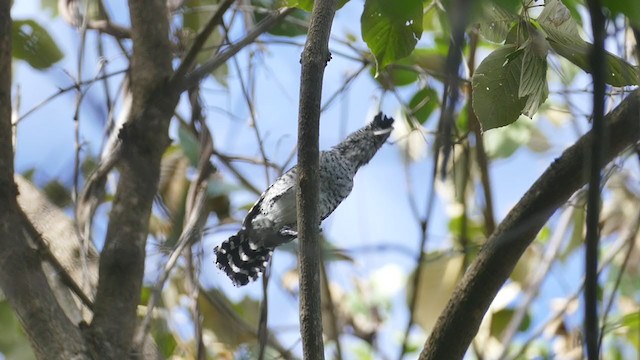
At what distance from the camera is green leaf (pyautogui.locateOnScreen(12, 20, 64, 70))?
2.62m

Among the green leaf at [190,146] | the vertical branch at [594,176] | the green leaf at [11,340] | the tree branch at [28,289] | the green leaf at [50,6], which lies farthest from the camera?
the green leaf at [50,6]

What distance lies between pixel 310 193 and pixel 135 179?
2.69 ft

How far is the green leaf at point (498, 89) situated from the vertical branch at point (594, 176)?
0.85m

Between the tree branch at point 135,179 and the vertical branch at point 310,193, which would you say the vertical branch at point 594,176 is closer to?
the vertical branch at point 310,193

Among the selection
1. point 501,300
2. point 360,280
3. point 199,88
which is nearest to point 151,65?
point 199,88

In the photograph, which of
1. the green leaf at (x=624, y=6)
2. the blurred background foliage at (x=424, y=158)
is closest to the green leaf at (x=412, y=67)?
the blurred background foliage at (x=424, y=158)

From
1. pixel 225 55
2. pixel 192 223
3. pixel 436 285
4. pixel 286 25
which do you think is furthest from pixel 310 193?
pixel 436 285

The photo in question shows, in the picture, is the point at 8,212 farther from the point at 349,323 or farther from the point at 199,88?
the point at 349,323

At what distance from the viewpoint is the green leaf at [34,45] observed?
262 centimetres

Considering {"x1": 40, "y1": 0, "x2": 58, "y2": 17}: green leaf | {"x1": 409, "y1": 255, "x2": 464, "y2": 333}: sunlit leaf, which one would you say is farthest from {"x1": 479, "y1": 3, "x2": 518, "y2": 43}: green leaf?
{"x1": 40, "y1": 0, "x2": 58, "y2": 17}: green leaf

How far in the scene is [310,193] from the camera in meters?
1.52

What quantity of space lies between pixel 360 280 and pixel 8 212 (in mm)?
2482

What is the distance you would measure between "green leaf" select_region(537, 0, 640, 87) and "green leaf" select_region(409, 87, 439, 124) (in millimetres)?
1124

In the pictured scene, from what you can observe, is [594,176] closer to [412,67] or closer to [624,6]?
[624,6]
